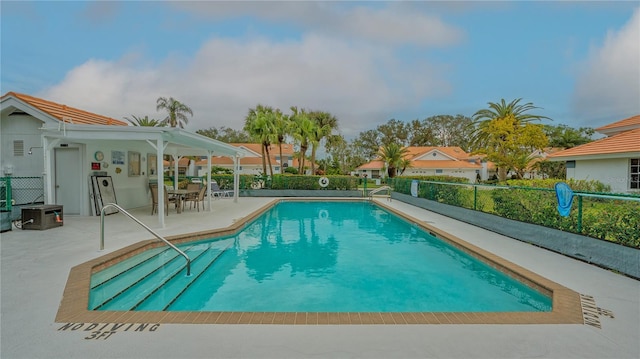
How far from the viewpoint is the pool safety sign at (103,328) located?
3.08m

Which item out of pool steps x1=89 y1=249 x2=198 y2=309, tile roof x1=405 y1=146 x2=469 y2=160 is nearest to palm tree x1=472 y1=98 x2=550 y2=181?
tile roof x1=405 y1=146 x2=469 y2=160

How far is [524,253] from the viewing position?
6570 mm

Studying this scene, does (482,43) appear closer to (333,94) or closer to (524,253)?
(524,253)

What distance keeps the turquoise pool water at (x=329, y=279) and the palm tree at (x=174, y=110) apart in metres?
33.8

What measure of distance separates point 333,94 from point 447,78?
29.3ft

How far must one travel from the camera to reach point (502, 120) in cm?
2527

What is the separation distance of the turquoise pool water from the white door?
5.17 meters

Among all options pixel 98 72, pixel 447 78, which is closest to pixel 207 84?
pixel 98 72

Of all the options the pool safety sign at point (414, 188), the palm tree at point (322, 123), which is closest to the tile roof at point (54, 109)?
the pool safety sign at point (414, 188)

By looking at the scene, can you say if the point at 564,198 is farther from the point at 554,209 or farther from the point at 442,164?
the point at 442,164

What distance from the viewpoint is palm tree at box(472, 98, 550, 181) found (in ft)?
83.7

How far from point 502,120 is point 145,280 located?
26533 mm

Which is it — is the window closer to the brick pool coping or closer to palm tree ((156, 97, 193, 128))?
the brick pool coping

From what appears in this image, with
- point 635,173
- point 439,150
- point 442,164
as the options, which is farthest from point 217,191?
point 439,150
